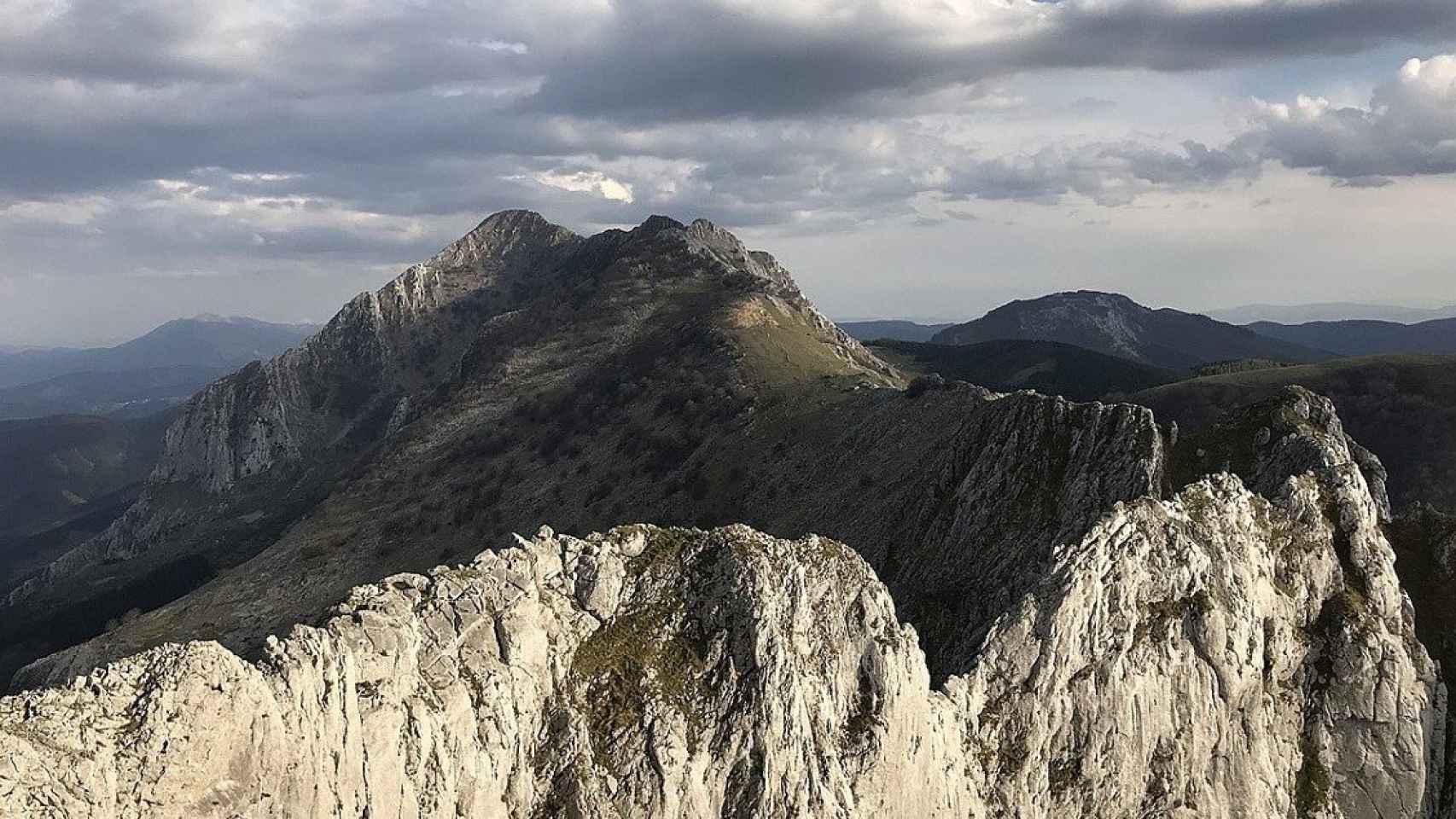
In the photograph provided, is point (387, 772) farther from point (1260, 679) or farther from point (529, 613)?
point (1260, 679)

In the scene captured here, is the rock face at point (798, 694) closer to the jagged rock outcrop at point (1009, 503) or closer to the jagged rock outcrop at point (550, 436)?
the jagged rock outcrop at point (1009, 503)

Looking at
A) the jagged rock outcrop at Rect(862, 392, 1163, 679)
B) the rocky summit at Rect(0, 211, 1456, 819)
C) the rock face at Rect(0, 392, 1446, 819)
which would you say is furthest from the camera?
the jagged rock outcrop at Rect(862, 392, 1163, 679)

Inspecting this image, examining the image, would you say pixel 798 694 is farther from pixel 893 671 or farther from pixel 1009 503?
pixel 1009 503

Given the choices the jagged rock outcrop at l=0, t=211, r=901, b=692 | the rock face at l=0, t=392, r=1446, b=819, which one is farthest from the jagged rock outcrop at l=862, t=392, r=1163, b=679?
the jagged rock outcrop at l=0, t=211, r=901, b=692

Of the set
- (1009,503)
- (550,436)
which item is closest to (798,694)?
(1009,503)

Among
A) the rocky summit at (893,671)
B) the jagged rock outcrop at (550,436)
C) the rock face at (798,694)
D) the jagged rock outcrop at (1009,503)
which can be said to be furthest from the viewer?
the jagged rock outcrop at (550,436)

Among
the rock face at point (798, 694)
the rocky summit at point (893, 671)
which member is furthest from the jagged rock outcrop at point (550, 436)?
the rock face at point (798, 694)

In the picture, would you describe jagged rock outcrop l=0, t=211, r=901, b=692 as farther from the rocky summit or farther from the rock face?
the rock face

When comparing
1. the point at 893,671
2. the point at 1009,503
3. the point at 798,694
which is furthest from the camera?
the point at 1009,503

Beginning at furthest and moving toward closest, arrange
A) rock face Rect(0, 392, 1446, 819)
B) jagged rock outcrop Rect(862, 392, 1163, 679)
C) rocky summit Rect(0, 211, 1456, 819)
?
jagged rock outcrop Rect(862, 392, 1163, 679)
rocky summit Rect(0, 211, 1456, 819)
rock face Rect(0, 392, 1446, 819)
